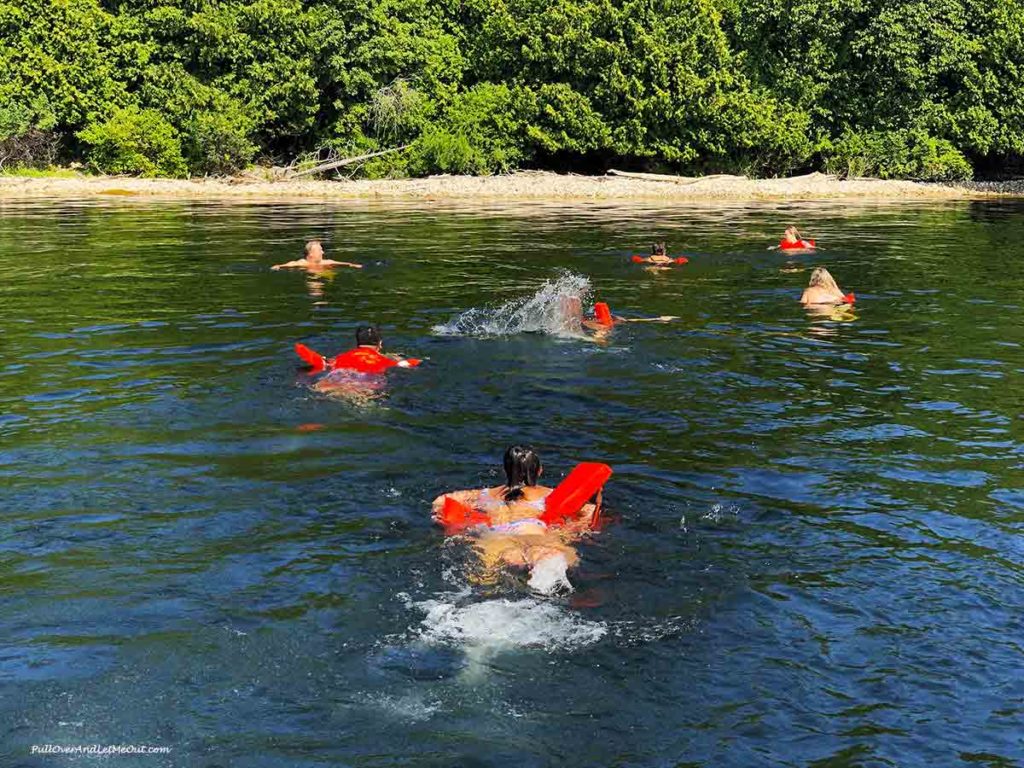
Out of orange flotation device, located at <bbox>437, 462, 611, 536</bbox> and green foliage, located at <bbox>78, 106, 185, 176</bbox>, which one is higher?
green foliage, located at <bbox>78, 106, 185, 176</bbox>

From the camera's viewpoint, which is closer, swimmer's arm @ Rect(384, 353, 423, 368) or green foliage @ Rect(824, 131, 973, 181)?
swimmer's arm @ Rect(384, 353, 423, 368)

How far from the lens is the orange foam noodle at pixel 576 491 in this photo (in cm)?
809

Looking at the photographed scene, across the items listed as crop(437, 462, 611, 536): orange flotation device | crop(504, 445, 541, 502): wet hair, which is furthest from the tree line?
crop(437, 462, 611, 536): orange flotation device

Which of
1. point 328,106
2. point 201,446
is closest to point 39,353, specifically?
point 201,446

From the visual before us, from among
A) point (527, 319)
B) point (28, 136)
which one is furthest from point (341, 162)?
point (527, 319)

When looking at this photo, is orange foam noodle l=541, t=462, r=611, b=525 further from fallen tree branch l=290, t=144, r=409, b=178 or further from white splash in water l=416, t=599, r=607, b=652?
fallen tree branch l=290, t=144, r=409, b=178

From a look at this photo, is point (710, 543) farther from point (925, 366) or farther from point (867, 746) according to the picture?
point (925, 366)

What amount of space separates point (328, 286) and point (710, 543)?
13.9 metres

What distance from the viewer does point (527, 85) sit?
5216 cm

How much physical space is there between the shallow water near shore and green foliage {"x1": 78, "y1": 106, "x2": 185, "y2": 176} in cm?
3134

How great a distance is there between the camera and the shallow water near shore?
5.83 m

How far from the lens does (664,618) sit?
22.9 ft

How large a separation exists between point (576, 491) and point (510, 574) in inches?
34.7

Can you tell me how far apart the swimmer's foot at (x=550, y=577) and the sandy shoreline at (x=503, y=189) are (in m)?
39.4
